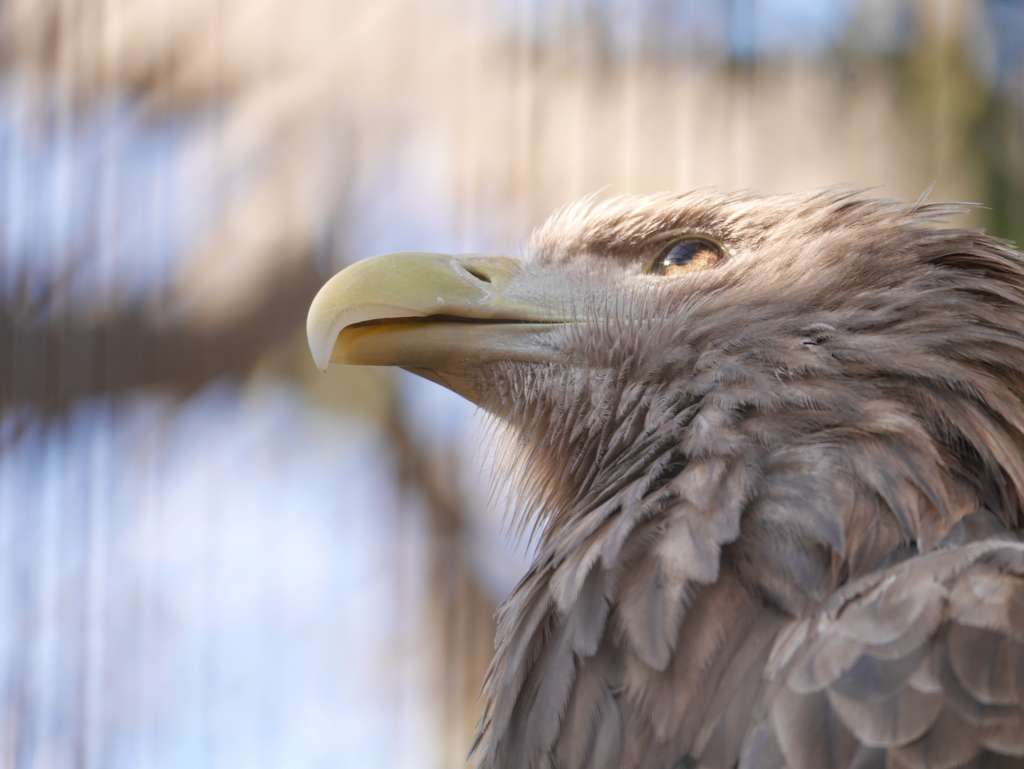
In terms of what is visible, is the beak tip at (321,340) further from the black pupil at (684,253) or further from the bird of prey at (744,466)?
the black pupil at (684,253)

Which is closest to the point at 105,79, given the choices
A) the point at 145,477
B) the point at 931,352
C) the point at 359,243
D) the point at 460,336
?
the point at 359,243

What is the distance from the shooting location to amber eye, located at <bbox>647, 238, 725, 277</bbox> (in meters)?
1.15

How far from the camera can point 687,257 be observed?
3.84 feet

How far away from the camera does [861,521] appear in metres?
0.83

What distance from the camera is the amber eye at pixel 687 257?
3.79 feet

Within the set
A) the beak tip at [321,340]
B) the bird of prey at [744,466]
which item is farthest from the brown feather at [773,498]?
the beak tip at [321,340]

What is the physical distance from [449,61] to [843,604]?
6.12 feet

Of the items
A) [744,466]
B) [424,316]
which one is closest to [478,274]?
[424,316]

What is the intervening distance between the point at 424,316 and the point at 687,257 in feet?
1.10

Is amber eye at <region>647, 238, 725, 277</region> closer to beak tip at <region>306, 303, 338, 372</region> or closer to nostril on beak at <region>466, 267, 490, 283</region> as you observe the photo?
nostril on beak at <region>466, 267, 490, 283</region>

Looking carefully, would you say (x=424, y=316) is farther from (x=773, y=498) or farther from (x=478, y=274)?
(x=773, y=498)

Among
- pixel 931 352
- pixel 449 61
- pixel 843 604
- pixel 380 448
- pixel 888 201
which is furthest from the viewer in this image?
pixel 449 61

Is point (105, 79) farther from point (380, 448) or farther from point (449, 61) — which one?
point (380, 448)

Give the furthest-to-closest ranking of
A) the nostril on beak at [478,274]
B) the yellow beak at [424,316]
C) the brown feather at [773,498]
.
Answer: the nostril on beak at [478,274] → the yellow beak at [424,316] → the brown feather at [773,498]
